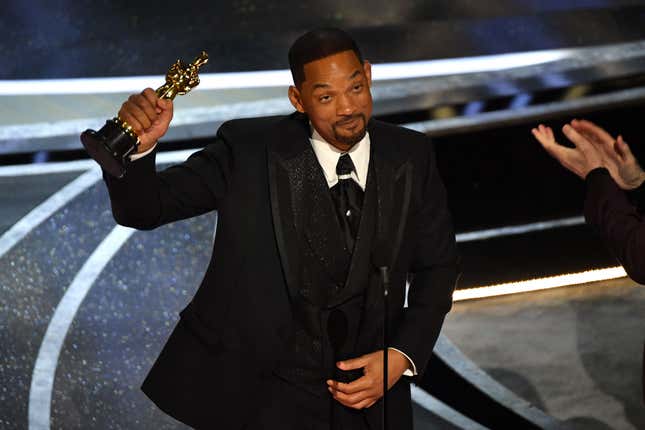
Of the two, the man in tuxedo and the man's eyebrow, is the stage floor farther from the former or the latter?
the man's eyebrow

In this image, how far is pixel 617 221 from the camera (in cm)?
242

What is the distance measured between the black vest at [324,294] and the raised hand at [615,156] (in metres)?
0.50

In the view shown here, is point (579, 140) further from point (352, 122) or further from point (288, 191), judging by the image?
point (288, 191)

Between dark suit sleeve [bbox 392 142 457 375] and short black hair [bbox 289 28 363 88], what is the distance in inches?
14.3

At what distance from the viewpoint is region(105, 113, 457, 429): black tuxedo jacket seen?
246 cm

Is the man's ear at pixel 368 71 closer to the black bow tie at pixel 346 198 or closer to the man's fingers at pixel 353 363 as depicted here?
the black bow tie at pixel 346 198

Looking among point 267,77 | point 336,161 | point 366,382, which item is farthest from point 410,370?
point 267,77

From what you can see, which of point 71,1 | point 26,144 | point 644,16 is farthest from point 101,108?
point 644,16

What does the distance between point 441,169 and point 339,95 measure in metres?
2.64

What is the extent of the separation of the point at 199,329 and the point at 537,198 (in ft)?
8.96

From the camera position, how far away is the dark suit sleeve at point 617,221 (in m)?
2.38

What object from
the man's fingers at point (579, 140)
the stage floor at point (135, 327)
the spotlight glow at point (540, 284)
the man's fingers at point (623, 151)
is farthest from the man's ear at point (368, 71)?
the spotlight glow at point (540, 284)

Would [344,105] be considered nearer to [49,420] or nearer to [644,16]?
[49,420]

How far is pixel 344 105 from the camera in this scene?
2.34 metres
